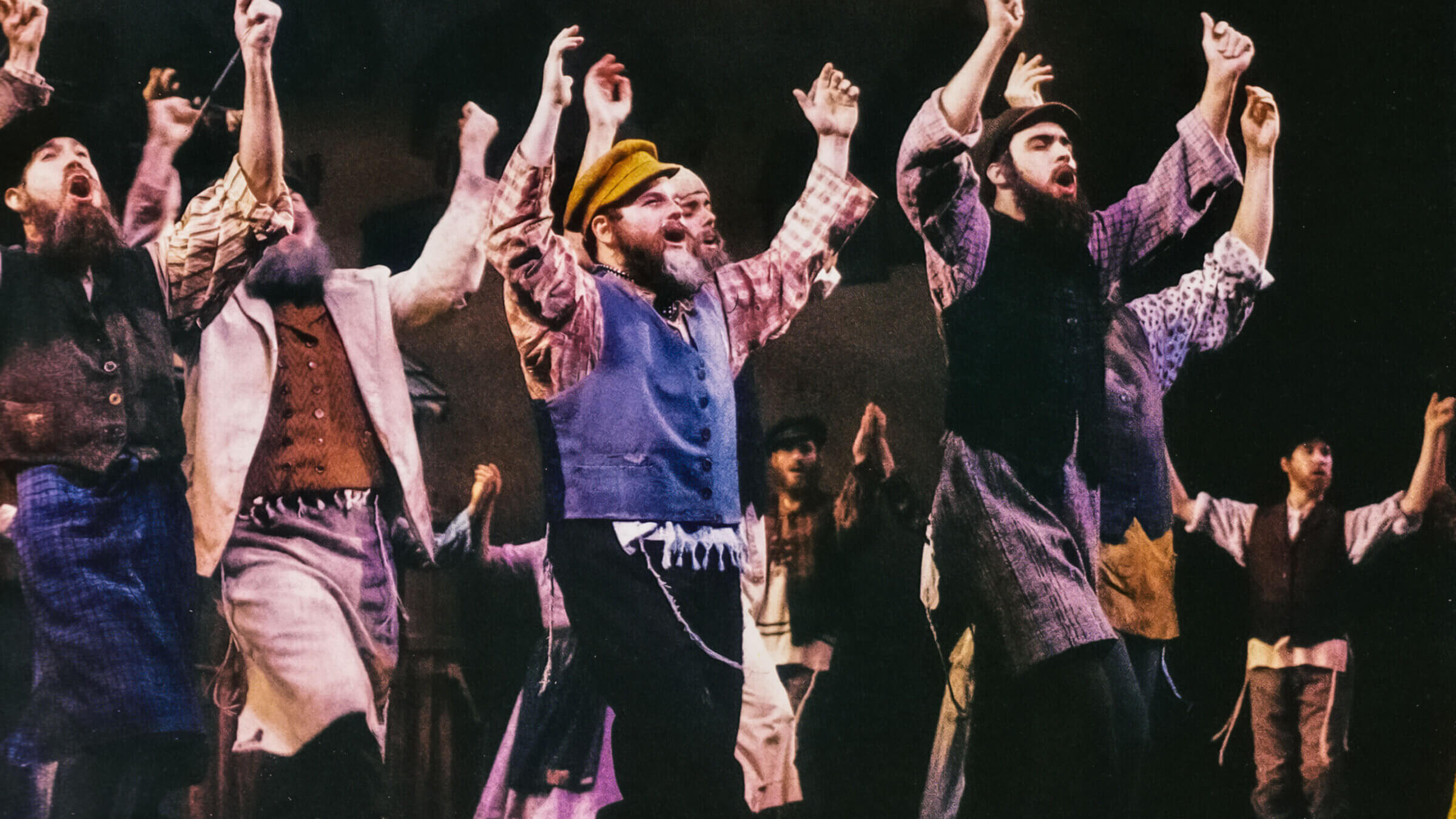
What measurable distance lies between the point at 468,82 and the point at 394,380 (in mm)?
961

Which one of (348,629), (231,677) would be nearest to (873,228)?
(348,629)

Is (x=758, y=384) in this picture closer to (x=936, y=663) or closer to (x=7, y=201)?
(x=936, y=663)

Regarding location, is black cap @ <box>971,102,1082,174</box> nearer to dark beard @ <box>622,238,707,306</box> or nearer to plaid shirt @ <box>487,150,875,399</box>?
plaid shirt @ <box>487,150,875,399</box>

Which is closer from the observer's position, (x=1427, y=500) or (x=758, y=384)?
(x=758, y=384)

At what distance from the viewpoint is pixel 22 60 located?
3.84 metres

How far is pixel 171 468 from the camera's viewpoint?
3721 millimetres

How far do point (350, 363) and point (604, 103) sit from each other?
1133 millimetres

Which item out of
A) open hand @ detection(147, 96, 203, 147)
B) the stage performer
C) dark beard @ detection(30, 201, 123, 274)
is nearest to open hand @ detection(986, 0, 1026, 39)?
the stage performer

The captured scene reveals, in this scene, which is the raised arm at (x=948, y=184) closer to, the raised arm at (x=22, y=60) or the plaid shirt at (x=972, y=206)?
the plaid shirt at (x=972, y=206)

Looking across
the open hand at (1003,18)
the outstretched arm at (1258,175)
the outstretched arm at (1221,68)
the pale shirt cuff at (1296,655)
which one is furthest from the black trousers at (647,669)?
the outstretched arm at (1221,68)

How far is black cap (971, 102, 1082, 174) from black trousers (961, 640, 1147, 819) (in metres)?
1.59

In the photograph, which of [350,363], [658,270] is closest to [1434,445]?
[658,270]

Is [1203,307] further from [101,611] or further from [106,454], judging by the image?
[101,611]

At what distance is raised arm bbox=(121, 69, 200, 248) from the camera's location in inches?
150
